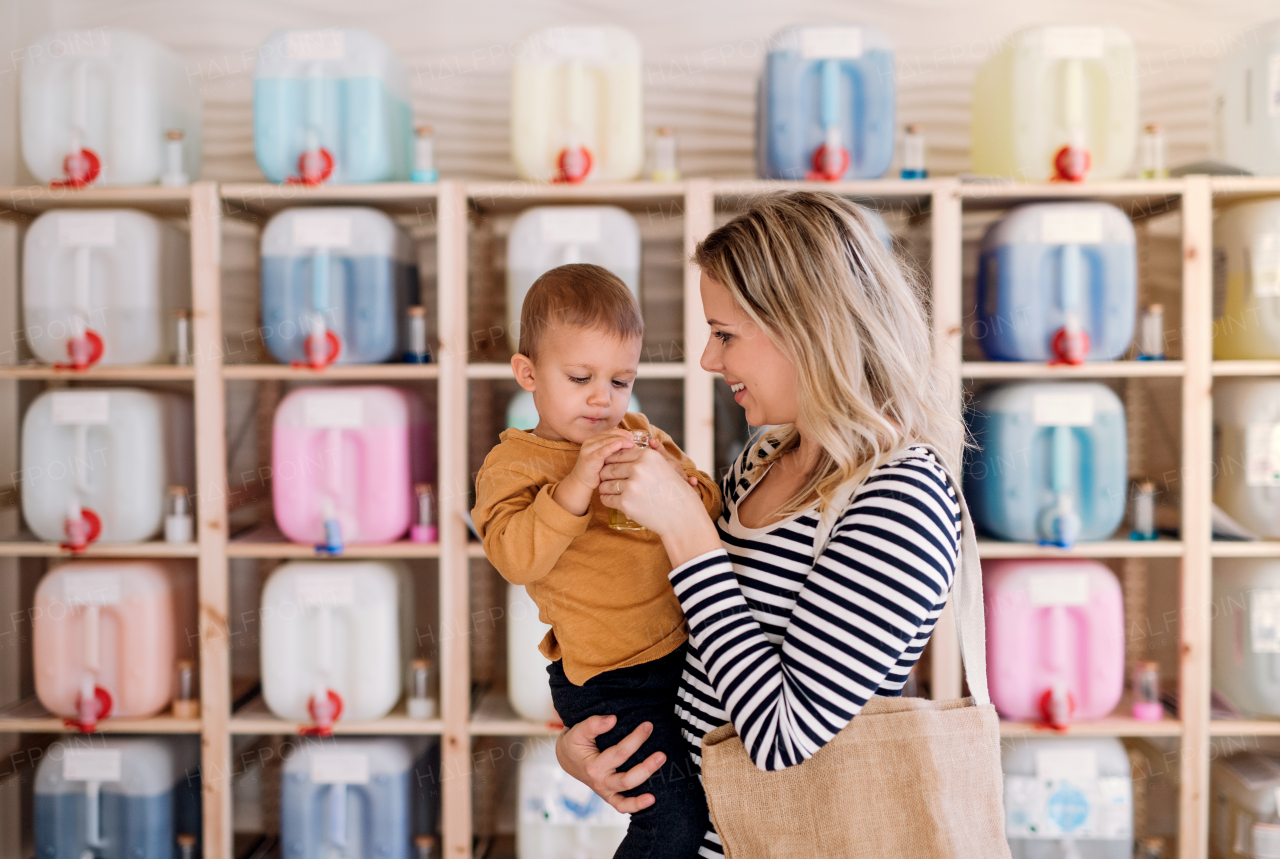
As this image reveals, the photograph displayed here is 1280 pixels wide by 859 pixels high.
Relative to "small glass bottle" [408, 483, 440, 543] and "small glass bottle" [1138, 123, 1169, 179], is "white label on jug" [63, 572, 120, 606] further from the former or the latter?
"small glass bottle" [1138, 123, 1169, 179]

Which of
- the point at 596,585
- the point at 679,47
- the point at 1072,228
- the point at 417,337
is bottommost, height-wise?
the point at 596,585

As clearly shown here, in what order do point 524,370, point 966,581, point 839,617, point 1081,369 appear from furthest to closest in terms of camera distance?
point 1081,369 < point 524,370 < point 966,581 < point 839,617

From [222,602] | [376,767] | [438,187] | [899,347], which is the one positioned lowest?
[376,767]

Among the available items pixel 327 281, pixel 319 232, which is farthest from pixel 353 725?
pixel 319 232

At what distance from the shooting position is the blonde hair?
106 cm

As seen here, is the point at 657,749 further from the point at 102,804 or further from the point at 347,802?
the point at 102,804

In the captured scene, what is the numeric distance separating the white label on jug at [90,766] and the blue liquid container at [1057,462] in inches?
96.1

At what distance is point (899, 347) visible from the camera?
1.08 metres

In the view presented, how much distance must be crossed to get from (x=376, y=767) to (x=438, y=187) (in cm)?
154

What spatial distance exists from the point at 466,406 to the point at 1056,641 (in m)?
1.66

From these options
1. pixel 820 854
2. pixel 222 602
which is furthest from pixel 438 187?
pixel 820 854

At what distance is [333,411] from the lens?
232 cm

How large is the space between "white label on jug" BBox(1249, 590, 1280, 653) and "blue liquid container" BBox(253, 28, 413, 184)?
101 inches

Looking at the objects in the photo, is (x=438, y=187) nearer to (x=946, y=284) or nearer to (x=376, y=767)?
(x=946, y=284)
